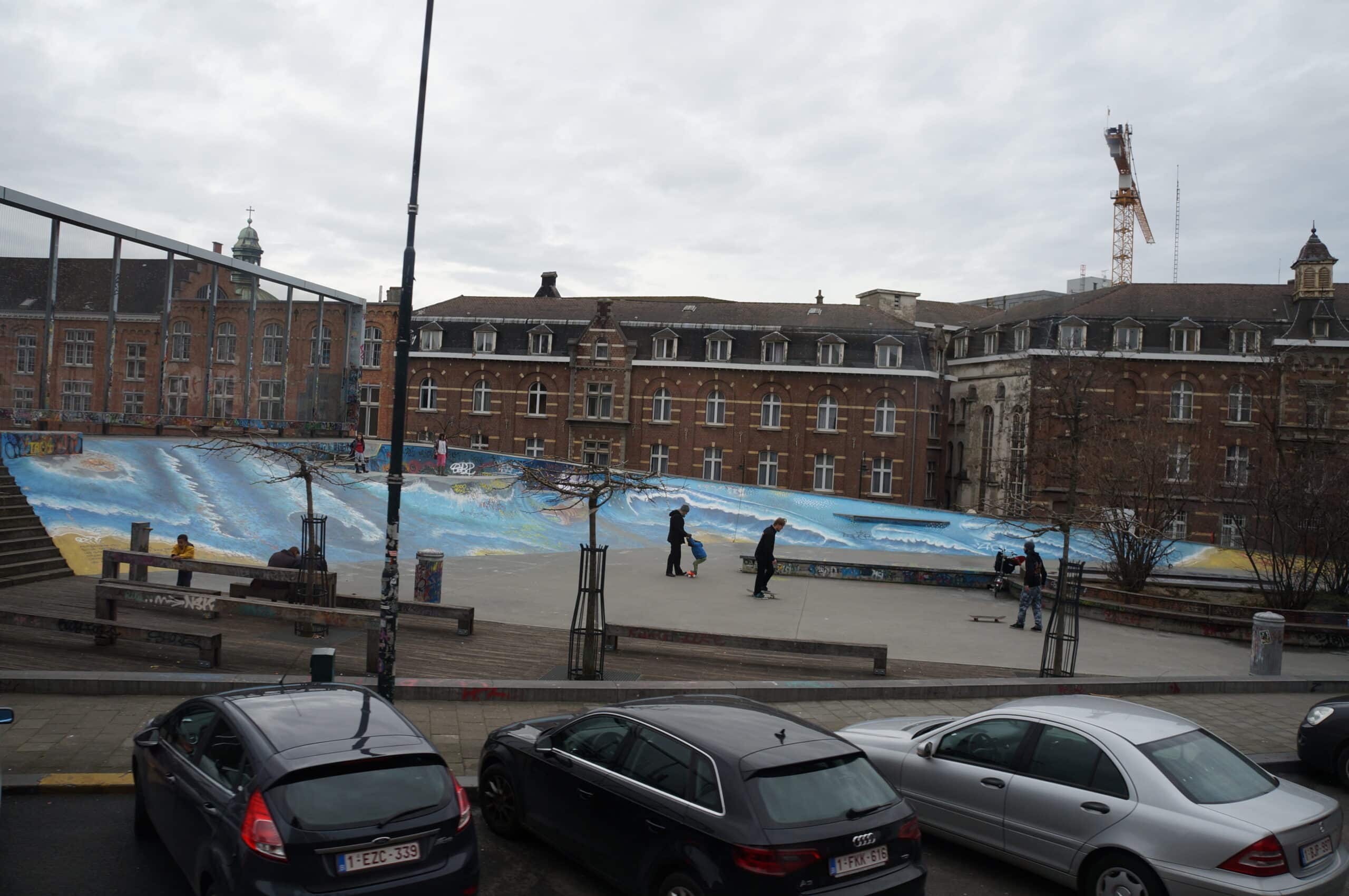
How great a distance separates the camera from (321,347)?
32.9 m

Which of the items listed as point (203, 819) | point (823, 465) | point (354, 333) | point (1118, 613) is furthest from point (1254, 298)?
point (203, 819)

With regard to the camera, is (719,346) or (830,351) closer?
(830,351)

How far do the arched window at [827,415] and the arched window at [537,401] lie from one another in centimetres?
1530

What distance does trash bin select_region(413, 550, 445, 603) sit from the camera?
632 inches

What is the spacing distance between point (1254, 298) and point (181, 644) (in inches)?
2102

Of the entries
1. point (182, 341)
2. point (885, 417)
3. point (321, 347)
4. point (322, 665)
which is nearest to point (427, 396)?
point (321, 347)

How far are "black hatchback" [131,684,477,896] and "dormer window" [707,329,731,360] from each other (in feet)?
144

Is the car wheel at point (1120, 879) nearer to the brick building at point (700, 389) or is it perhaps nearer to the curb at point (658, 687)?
the curb at point (658, 687)

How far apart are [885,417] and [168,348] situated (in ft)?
111

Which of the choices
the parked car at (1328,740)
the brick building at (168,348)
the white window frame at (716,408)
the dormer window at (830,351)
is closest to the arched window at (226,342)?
the brick building at (168,348)

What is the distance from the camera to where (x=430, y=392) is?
52.0 metres

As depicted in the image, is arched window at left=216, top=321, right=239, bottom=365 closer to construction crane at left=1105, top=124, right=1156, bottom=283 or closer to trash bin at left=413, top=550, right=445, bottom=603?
trash bin at left=413, top=550, right=445, bottom=603

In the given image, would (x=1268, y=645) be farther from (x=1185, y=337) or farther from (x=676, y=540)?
(x=1185, y=337)

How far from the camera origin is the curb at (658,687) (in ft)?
32.2
